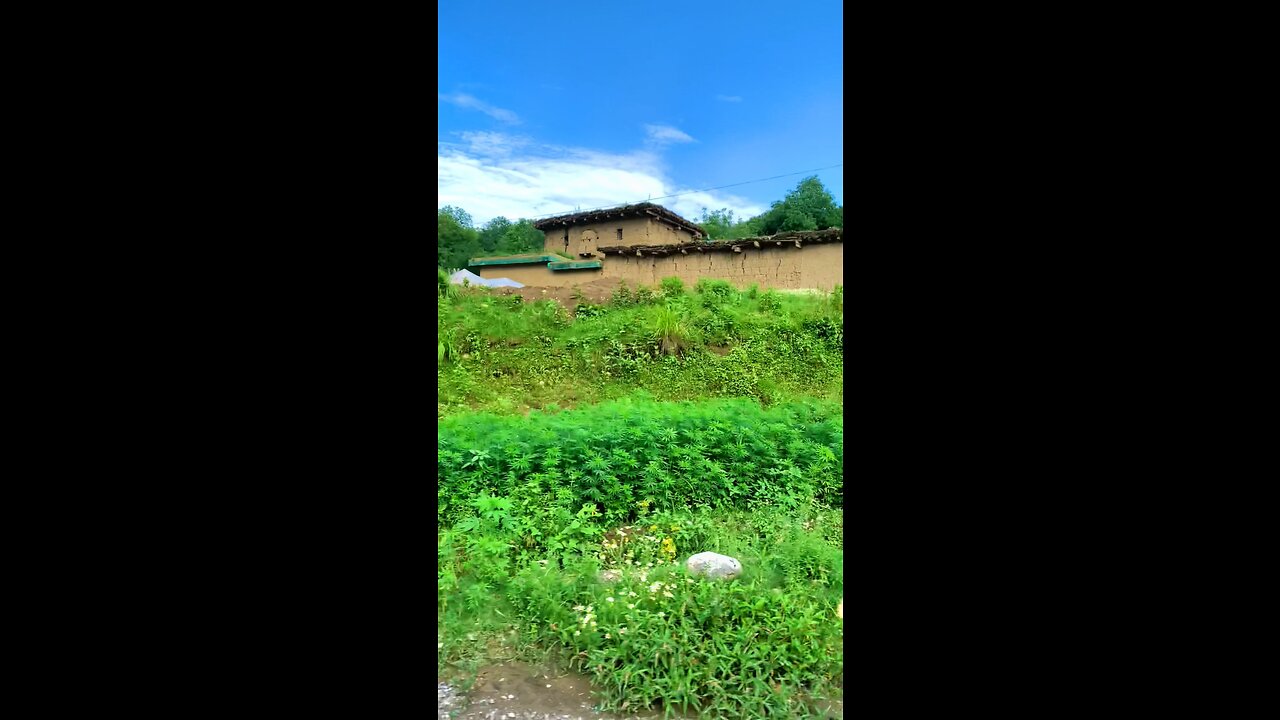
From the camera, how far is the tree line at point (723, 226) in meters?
15.4

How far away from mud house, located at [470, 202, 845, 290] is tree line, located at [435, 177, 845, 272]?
39.5 inches

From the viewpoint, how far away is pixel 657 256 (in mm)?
11664

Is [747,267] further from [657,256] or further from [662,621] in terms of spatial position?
[662,621]

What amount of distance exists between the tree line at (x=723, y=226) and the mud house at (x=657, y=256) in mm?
1004

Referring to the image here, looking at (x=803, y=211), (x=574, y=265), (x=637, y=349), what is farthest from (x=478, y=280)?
(x=803, y=211)

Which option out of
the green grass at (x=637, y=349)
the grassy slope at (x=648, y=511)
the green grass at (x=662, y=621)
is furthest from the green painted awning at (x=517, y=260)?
the green grass at (x=662, y=621)

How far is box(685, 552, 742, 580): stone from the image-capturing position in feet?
9.93

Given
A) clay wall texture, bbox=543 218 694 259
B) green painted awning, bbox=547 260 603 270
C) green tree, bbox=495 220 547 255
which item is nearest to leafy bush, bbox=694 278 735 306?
green painted awning, bbox=547 260 603 270
